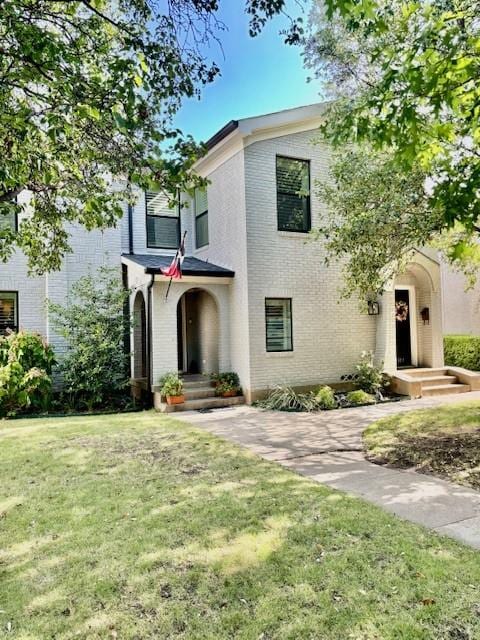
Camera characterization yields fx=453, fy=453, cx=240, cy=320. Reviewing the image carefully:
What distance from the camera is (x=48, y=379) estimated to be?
1088 cm

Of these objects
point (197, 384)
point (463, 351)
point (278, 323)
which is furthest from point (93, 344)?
point (463, 351)

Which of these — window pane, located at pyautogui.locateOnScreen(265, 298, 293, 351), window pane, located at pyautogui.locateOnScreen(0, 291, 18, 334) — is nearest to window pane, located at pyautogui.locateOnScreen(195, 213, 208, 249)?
window pane, located at pyautogui.locateOnScreen(265, 298, 293, 351)

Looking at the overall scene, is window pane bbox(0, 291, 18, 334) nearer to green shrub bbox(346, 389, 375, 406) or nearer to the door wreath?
green shrub bbox(346, 389, 375, 406)

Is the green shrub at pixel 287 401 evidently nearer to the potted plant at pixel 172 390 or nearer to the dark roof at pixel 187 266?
the potted plant at pixel 172 390

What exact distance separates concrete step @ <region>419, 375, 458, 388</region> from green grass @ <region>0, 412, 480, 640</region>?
28.2ft

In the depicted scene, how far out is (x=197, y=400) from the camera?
11.4 metres

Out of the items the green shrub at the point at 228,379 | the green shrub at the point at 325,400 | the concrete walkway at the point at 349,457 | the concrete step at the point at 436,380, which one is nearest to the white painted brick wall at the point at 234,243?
the green shrub at the point at 228,379

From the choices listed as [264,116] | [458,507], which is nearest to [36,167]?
[458,507]

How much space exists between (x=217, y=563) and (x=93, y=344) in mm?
8763

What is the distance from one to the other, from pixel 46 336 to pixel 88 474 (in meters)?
8.16

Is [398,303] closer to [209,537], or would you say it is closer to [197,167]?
[197,167]

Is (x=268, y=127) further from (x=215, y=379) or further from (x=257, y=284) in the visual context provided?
(x=215, y=379)

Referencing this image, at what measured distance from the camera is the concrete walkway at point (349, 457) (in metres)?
4.40

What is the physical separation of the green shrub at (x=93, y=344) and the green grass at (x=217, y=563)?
18.4ft
